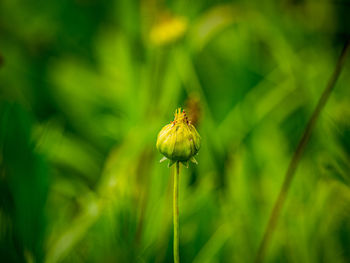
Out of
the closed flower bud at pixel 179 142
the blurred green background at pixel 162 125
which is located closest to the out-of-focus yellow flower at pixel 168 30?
the blurred green background at pixel 162 125

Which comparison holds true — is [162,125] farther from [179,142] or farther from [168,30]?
[179,142]

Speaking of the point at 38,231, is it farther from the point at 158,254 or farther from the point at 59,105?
the point at 59,105

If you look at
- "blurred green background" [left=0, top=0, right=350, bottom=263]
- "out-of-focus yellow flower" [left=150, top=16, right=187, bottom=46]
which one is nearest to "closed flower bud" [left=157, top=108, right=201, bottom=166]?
"blurred green background" [left=0, top=0, right=350, bottom=263]

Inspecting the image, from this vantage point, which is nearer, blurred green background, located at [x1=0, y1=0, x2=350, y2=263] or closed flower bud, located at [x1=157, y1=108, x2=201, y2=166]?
closed flower bud, located at [x1=157, y1=108, x2=201, y2=166]

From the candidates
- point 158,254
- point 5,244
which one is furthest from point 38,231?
point 158,254

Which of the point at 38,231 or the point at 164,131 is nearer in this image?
the point at 164,131

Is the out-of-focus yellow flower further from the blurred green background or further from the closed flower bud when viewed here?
the closed flower bud
